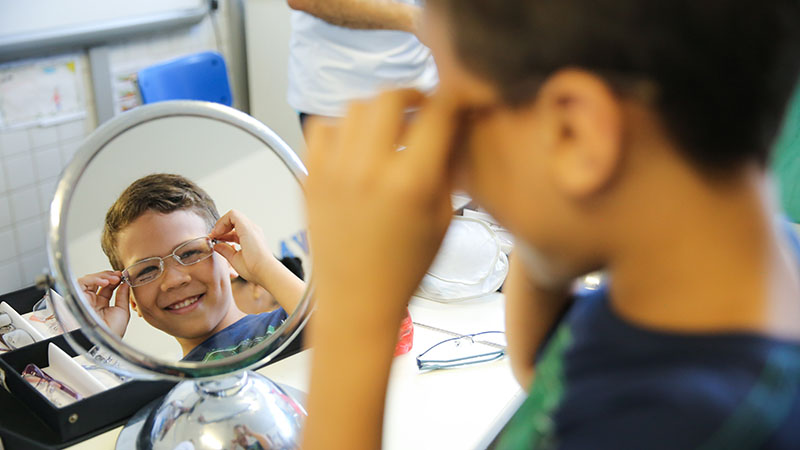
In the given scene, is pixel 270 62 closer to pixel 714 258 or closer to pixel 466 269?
pixel 466 269

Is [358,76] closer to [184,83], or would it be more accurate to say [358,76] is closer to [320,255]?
[184,83]

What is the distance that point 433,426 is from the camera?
2.74ft

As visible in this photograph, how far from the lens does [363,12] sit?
166 cm

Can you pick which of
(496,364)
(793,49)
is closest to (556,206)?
(793,49)

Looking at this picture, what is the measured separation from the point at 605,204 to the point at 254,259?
502 millimetres

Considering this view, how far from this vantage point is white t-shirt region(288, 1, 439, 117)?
1803 millimetres

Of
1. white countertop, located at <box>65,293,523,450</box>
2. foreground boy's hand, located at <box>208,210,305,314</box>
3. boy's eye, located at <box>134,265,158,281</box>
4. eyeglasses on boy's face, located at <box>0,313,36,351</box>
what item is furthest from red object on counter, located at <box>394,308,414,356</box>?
eyeglasses on boy's face, located at <box>0,313,36,351</box>

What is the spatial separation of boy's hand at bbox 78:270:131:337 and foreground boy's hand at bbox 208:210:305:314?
0.35 feet

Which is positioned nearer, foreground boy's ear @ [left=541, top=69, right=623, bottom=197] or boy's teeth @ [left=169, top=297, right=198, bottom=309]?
foreground boy's ear @ [left=541, top=69, right=623, bottom=197]

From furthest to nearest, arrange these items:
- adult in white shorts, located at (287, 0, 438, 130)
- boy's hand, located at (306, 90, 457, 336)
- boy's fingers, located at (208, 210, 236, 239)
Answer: adult in white shorts, located at (287, 0, 438, 130), boy's fingers, located at (208, 210, 236, 239), boy's hand, located at (306, 90, 457, 336)

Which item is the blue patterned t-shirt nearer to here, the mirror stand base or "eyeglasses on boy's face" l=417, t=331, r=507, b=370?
the mirror stand base

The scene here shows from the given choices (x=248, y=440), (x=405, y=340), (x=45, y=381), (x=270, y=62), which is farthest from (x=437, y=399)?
(x=270, y=62)

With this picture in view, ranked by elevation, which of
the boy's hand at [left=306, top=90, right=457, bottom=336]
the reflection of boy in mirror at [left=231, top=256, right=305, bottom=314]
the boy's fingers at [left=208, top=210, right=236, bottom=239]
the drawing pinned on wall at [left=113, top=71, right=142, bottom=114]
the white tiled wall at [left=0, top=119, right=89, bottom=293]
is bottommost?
the white tiled wall at [left=0, top=119, right=89, bottom=293]

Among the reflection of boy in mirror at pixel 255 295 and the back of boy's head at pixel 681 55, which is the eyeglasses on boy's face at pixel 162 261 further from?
the back of boy's head at pixel 681 55
